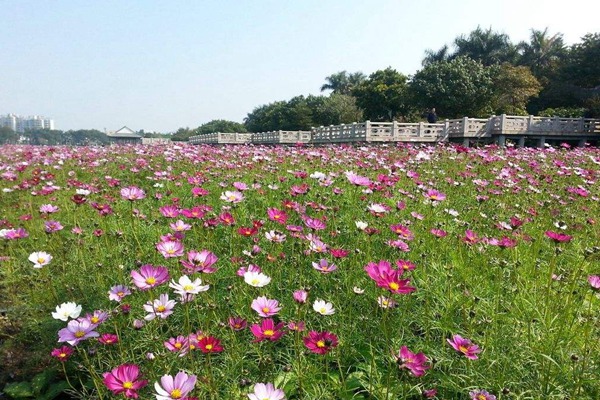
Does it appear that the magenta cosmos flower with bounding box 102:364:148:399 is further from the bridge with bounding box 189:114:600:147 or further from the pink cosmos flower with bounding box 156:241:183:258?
the bridge with bounding box 189:114:600:147

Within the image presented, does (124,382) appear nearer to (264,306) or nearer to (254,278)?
(264,306)

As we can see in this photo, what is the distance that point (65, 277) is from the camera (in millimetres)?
2443

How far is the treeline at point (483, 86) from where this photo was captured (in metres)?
26.3

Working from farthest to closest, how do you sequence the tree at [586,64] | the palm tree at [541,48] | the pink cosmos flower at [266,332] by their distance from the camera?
the palm tree at [541,48]
the tree at [586,64]
the pink cosmos flower at [266,332]

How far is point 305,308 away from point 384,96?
31922 mm

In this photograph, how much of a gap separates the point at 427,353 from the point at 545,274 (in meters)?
1.13

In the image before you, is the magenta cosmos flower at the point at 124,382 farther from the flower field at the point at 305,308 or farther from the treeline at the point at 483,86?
the treeline at the point at 483,86

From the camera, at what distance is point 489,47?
37344mm

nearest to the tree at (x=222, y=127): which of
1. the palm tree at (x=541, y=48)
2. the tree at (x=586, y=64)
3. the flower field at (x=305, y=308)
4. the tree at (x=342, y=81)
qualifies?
the tree at (x=342, y=81)

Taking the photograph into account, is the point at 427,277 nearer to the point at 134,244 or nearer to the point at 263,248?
the point at 263,248

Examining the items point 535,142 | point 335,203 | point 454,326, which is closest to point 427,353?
point 454,326

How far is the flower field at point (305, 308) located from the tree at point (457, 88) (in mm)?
24389

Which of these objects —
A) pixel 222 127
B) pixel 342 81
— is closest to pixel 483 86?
pixel 342 81

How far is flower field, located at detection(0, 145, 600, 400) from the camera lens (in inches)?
53.6
